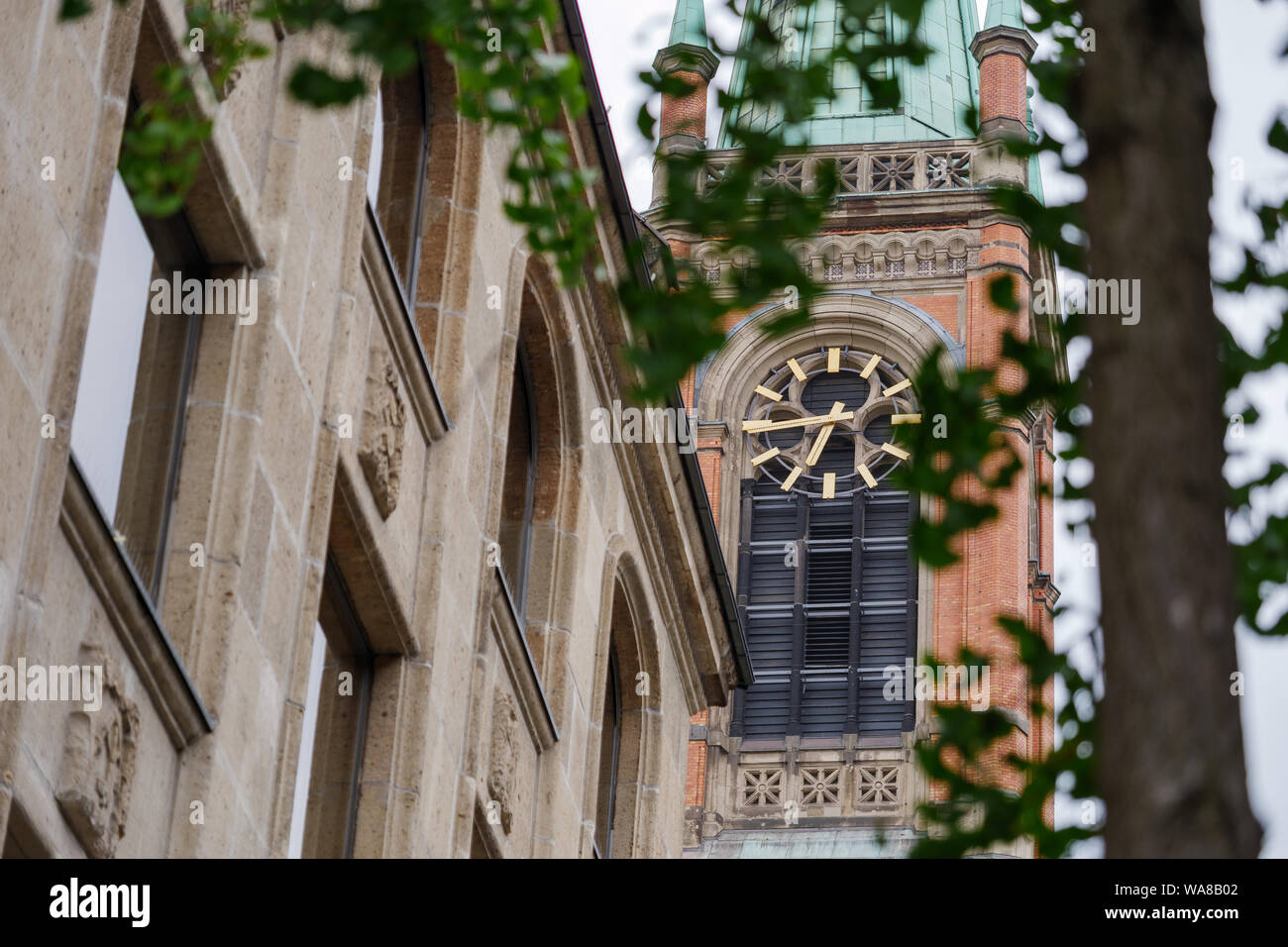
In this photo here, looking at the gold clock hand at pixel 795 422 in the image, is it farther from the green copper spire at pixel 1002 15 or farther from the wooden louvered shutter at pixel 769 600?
the green copper spire at pixel 1002 15

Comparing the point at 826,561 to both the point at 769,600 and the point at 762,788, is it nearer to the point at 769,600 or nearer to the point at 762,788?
the point at 769,600

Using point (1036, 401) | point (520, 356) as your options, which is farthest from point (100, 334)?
point (520, 356)

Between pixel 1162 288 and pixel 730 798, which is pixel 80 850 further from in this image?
pixel 730 798

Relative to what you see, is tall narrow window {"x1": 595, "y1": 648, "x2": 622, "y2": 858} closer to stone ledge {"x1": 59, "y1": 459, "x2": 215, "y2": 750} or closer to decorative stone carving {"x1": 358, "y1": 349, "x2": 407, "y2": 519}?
decorative stone carving {"x1": 358, "y1": 349, "x2": 407, "y2": 519}

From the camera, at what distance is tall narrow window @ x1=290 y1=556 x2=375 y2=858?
44.5ft

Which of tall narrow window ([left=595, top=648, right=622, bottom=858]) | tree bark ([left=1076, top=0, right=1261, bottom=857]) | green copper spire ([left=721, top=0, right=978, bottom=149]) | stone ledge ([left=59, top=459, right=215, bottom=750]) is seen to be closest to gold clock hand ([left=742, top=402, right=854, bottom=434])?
green copper spire ([left=721, top=0, right=978, bottom=149])

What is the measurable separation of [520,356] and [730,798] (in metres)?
33.3

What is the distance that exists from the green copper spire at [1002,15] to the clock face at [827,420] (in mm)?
10400

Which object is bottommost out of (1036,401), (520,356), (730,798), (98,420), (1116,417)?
(1116,417)

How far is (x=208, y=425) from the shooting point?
11398 mm

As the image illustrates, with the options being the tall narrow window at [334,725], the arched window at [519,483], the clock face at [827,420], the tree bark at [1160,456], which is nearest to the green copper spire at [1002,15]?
the clock face at [827,420]

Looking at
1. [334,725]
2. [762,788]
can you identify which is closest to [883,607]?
[762,788]

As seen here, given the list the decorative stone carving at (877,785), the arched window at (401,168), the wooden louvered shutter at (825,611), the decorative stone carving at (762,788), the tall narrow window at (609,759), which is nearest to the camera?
the arched window at (401,168)

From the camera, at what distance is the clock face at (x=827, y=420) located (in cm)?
5344
